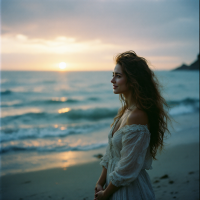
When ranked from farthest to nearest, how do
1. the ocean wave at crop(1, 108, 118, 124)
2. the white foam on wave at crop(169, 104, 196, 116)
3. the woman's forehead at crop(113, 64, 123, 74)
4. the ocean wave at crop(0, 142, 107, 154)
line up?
the ocean wave at crop(1, 108, 118, 124) → the white foam on wave at crop(169, 104, 196, 116) → the ocean wave at crop(0, 142, 107, 154) → the woman's forehead at crop(113, 64, 123, 74)

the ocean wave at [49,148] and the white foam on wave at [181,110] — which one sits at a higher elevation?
the white foam on wave at [181,110]

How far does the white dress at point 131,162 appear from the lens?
65.1 inches

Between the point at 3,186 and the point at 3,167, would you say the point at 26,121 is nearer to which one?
the point at 3,167

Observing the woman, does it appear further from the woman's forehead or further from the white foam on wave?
the white foam on wave

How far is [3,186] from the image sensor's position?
4320 mm

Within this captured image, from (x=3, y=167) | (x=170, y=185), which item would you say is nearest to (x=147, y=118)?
(x=170, y=185)

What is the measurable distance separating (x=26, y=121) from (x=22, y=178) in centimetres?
838

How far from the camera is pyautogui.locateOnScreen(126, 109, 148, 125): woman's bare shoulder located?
1.70 m

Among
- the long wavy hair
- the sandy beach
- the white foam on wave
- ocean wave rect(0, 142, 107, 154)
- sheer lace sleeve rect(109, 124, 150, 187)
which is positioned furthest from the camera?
the white foam on wave

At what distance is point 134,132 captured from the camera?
1.65 metres

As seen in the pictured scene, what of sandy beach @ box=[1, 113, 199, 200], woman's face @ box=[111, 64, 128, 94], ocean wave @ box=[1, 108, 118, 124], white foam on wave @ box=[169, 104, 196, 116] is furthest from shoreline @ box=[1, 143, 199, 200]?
ocean wave @ box=[1, 108, 118, 124]

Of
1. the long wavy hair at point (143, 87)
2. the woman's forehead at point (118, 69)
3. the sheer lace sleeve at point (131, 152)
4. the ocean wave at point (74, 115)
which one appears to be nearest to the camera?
the sheer lace sleeve at point (131, 152)

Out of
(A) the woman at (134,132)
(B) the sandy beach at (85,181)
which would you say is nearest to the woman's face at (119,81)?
(A) the woman at (134,132)

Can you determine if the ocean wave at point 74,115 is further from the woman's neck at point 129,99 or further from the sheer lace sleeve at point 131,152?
the sheer lace sleeve at point 131,152
